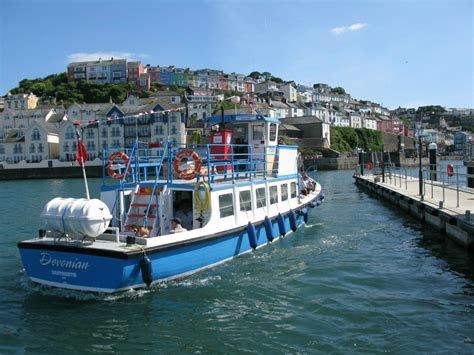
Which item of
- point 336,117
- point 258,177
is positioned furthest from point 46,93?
point 258,177

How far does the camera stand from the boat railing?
45.5ft

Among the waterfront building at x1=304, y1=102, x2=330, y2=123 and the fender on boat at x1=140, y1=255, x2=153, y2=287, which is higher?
the waterfront building at x1=304, y1=102, x2=330, y2=123

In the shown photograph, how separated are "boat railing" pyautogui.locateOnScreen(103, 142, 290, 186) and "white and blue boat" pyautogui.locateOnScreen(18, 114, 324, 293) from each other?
62 mm

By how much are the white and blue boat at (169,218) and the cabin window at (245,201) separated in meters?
0.03

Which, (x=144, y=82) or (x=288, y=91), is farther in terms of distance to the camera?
(x=288, y=91)

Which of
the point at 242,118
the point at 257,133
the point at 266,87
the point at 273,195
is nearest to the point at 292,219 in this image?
the point at 273,195

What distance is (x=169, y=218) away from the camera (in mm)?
13977

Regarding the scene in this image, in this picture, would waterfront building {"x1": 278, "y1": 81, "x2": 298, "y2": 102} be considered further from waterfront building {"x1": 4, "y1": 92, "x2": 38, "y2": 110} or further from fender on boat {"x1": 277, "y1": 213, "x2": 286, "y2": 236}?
fender on boat {"x1": 277, "y1": 213, "x2": 286, "y2": 236}

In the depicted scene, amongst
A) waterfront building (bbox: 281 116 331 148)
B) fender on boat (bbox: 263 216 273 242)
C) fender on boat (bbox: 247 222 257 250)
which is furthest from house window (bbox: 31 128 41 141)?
fender on boat (bbox: 247 222 257 250)

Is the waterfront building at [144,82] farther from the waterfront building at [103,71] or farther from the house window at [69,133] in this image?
the house window at [69,133]

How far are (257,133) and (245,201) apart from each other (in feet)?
15.0

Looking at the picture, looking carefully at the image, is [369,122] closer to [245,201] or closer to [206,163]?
[245,201]

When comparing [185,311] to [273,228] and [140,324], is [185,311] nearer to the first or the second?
[140,324]

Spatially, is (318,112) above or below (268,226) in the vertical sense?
above
